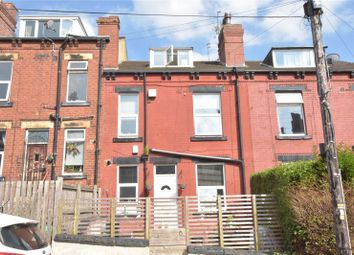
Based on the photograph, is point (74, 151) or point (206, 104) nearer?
point (74, 151)

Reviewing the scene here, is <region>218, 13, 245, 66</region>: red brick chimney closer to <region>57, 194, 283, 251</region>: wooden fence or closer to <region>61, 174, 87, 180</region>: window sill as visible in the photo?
<region>61, 174, 87, 180</region>: window sill

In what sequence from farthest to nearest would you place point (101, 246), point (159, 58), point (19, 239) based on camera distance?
point (159, 58) → point (101, 246) → point (19, 239)

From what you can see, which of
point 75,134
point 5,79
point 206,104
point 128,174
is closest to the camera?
point 128,174

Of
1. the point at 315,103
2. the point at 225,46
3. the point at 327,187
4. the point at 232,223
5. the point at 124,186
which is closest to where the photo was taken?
the point at 327,187

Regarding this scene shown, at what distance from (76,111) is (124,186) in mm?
3998

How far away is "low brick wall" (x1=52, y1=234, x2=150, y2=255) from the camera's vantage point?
9914 millimetres

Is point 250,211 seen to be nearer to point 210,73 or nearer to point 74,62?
point 210,73

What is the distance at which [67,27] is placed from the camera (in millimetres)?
18391

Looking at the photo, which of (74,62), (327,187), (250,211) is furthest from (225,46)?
(327,187)

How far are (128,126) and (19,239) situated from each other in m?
10.8

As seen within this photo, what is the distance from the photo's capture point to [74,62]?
17281 mm

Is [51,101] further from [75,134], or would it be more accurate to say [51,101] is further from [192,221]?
[192,221]

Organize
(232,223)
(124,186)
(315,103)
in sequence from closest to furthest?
(232,223)
(124,186)
(315,103)

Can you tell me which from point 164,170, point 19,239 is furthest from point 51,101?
point 19,239
